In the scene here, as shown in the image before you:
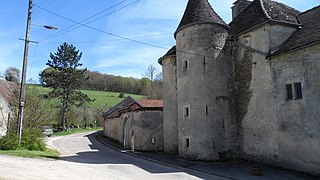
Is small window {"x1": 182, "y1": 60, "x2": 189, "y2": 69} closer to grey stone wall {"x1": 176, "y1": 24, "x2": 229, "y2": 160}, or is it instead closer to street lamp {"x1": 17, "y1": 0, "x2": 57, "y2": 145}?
grey stone wall {"x1": 176, "y1": 24, "x2": 229, "y2": 160}

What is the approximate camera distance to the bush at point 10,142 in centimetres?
1839

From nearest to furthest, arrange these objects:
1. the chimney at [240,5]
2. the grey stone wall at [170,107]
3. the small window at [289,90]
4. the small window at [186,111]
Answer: the small window at [289,90] → the small window at [186,111] → the grey stone wall at [170,107] → the chimney at [240,5]

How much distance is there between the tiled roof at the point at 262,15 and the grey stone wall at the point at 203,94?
4.93 ft

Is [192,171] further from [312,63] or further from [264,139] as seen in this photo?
[312,63]

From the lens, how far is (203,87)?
64.1 ft

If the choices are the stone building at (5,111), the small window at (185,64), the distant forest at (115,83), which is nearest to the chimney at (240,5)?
the small window at (185,64)

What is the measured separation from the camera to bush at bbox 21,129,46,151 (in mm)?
19680

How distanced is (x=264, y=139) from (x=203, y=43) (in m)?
7.71

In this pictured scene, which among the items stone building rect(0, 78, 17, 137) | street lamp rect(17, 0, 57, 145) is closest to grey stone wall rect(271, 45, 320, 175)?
street lamp rect(17, 0, 57, 145)

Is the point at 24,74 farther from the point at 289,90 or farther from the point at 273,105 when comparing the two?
the point at 289,90

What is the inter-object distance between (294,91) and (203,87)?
19.4ft

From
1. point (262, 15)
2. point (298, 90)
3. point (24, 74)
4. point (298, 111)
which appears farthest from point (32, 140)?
point (262, 15)

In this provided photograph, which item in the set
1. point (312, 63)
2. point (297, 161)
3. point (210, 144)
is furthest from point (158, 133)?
point (312, 63)

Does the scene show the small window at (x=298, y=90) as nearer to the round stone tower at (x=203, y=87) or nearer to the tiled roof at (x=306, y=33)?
the tiled roof at (x=306, y=33)
